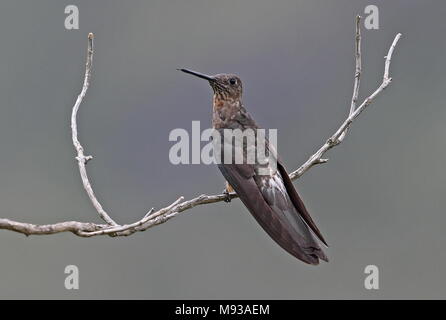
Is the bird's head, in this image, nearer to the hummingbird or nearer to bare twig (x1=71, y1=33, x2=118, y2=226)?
the hummingbird

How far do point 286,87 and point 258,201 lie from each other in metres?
40.6

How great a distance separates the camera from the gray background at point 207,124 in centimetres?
3322

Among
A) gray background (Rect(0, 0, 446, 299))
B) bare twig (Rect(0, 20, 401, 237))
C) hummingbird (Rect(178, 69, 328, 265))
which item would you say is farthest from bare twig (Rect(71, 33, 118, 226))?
gray background (Rect(0, 0, 446, 299))

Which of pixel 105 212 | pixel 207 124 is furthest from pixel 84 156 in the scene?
pixel 207 124

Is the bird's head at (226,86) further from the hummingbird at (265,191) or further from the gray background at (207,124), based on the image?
the gray background at (207,124)

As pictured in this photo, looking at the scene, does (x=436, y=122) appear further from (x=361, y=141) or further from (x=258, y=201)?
(x=258, y=201)

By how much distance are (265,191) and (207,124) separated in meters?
17.7

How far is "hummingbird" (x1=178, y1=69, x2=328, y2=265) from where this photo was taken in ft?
23.2

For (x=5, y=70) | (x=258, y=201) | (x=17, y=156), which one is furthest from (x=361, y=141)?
(x=258, y=201)

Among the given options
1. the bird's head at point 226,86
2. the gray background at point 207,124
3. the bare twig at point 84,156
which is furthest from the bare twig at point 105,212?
the gray background at point 207,124

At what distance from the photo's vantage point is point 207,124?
25.3m

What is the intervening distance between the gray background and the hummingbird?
15791 millimetres

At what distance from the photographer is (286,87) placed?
1884 inches

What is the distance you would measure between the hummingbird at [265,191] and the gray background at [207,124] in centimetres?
1579
